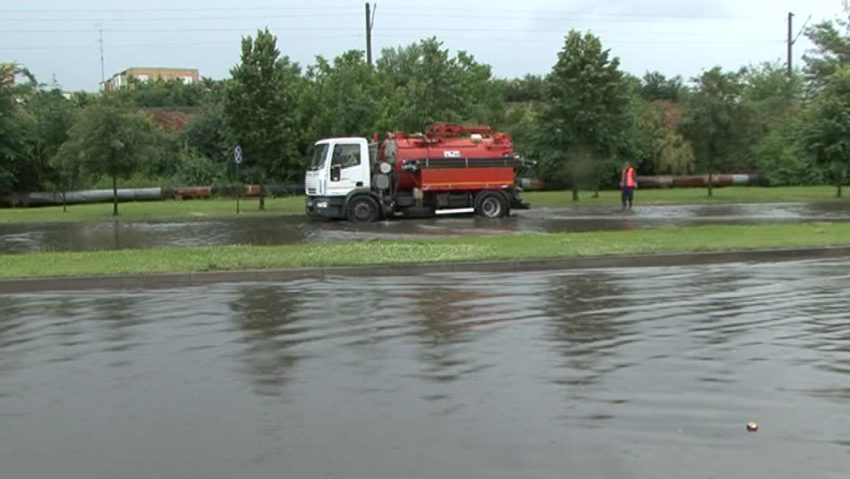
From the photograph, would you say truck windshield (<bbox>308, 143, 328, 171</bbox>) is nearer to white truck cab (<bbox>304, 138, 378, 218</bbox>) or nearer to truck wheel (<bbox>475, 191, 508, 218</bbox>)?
white truck cab (<bbox>304, 138, 378, 218</bbox>)

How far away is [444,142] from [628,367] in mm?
21917

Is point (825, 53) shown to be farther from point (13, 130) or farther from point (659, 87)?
point (13, 130)

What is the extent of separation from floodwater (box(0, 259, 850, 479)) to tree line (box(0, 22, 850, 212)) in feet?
73.7

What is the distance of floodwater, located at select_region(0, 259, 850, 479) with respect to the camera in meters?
5.40

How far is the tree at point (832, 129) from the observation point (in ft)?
127

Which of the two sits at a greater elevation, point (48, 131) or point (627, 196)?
point (48, 131)

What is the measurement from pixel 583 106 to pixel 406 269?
23312mm

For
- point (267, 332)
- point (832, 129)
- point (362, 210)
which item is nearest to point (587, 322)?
point (267, 332)

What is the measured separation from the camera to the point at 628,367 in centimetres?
772

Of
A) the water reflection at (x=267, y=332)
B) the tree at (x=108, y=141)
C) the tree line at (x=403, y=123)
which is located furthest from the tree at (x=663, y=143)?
the water reflection at (x=267, y=332)

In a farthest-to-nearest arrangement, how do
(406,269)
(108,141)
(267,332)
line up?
(108,141)
(406,269)
(267,332)

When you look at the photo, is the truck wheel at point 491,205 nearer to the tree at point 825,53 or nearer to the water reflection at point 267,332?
the water reflection at point 267,332

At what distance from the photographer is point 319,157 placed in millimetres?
28828

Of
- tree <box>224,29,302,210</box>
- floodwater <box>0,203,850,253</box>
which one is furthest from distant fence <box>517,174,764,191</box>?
tree <box>224,29,302,210</box>
